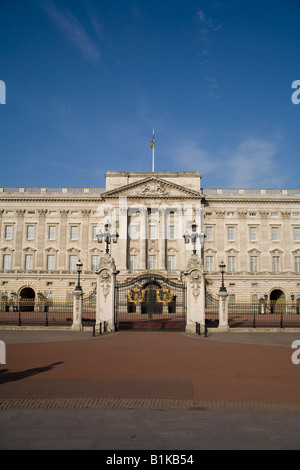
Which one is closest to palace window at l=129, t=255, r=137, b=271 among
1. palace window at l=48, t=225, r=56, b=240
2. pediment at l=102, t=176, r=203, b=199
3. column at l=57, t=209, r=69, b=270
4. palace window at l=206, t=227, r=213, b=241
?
pediment at l=102, t=176, r=203, b=199

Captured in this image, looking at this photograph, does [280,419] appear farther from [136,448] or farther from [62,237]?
[62,237]

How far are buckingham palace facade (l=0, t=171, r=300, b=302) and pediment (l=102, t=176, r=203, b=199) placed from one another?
0.14 metres

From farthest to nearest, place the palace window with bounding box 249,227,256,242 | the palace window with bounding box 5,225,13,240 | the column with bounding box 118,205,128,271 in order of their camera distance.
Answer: the palace window with bounding box 5,225,13,240 < the palace window with bounding box 249,227,256,242 < the column with bounding box 118,205,128,271

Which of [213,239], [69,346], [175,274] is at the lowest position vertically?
[69,346]

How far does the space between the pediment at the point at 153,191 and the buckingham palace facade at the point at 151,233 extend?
0.14 m

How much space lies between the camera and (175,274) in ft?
165

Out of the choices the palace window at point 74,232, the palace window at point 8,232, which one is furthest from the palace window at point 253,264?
the palace window at point 8,232

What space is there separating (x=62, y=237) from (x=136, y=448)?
49880 millimetres

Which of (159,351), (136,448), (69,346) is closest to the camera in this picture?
(136,448)

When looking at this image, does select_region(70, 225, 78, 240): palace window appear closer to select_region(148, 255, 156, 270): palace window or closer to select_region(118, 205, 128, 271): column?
select_region(118, 205, 128, 271): column

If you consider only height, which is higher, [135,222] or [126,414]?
[135,222]

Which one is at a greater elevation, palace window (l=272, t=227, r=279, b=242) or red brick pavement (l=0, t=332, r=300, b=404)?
palace window (l=272, t=227, r=279, b=242)

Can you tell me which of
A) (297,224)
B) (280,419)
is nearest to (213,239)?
(297,224)

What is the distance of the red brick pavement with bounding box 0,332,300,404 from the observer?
34.6ft
